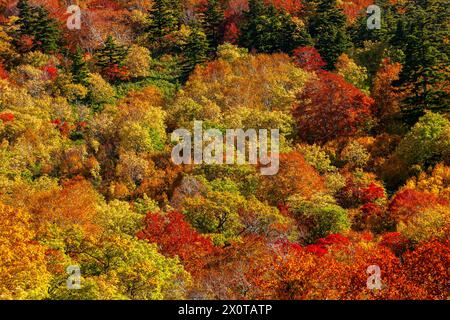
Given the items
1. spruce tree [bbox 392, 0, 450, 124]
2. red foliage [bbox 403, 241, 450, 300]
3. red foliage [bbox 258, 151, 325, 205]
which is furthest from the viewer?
spruce tree [bbox 392, 0, 450, 124]

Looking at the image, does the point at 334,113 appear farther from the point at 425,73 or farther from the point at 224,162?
the point at 224,162

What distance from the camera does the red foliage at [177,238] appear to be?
41812 mm

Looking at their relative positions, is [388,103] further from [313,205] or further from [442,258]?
[442,258]

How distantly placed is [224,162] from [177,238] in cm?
1536

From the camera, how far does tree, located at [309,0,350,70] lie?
82750 millimetres

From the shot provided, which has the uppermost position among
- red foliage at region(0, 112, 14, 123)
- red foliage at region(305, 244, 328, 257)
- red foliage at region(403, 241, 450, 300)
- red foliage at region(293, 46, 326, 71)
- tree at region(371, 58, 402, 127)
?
red foliage at region(293, 46, 326, 71)

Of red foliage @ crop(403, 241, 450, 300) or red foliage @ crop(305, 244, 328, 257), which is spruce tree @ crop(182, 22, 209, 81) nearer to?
red foliage @ crop(305, 244, 328, 257)

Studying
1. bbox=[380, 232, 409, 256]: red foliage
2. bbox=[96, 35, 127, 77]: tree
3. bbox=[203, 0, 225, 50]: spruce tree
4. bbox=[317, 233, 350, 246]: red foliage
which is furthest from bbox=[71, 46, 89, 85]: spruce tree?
bbox=[380, 232, 409, 256]: red foliage

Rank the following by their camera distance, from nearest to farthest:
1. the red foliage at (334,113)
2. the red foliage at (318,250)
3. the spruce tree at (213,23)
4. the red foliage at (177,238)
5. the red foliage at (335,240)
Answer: the red foliage at (318,250) → the red foliage at (177,238) → the red foliage at (335,240) → the red foliage at (334,113) → the spruce tree at (213,23)

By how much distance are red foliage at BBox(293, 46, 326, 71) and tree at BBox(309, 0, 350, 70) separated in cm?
152

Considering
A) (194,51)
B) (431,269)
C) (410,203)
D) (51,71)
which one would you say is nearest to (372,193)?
(410,203)

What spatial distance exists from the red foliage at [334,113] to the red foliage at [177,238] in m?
28.4

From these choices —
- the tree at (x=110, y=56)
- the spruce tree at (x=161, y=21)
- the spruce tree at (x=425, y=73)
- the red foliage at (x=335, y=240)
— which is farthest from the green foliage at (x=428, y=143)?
the spruce tree at (x=161, y=21)

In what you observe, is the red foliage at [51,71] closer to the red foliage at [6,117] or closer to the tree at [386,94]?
the red foliage at [6,117]
